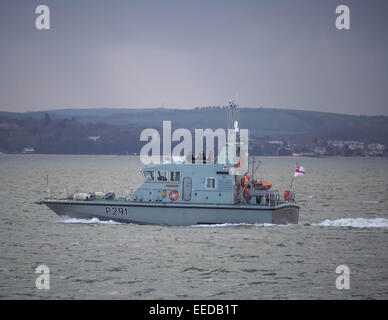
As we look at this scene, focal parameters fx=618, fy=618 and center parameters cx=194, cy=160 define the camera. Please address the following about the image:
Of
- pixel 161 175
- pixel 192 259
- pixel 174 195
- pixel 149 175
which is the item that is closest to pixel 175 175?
pixel 161 175

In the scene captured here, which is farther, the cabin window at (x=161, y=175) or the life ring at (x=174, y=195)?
Answer: the cabin window at (x=161, y=175)

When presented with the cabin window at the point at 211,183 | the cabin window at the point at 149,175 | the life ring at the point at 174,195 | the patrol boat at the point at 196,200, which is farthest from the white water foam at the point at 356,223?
the cabin window at the point at 149,175

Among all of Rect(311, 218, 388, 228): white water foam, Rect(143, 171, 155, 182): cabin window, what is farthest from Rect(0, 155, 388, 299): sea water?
Rect(143, 171, 155, 182): cabin window

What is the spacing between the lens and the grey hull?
33.8 m

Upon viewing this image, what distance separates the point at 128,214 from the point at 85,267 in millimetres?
9032

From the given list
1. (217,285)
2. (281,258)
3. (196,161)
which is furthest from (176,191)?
(217,285)

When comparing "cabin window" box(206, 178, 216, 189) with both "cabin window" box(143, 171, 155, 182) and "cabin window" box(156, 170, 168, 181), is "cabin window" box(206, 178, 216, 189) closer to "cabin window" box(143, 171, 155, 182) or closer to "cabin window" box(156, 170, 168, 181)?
"cabin window" box(156, 170, 168, 181)

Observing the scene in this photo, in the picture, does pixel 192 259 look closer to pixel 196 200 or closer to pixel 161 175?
pixel 196 200

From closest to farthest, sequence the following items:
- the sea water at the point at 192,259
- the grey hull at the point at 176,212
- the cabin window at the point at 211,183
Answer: the sea water at the point at 192,259
the grey hull at the point at 176,212
the cabin window at the point at 211,183

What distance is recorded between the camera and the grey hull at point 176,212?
33.8 meters

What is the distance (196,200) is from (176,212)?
1.29 meters

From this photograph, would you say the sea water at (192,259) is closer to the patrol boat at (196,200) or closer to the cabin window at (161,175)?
the patrol boat at (196,200)

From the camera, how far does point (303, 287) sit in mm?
23297

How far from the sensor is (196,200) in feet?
112
